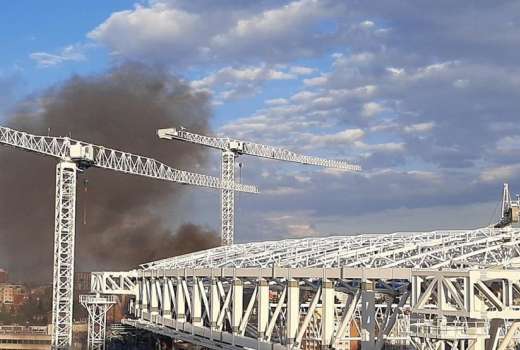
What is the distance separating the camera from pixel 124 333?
7469 centimetres

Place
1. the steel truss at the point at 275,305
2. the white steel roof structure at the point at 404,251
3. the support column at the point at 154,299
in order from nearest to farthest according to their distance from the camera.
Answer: the steel truss at the point at 275,305 < the white steel roof structure at the point at 404,251 < the support column at the point at 154,299

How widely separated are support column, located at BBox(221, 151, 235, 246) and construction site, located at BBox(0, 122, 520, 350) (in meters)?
23.9

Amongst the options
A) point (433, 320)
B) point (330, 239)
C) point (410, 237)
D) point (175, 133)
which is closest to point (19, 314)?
point (175, 133)

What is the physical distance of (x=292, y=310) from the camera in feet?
127

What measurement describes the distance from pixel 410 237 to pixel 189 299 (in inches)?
736

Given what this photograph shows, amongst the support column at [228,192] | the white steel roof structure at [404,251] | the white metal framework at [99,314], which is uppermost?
the support column at [228,192]

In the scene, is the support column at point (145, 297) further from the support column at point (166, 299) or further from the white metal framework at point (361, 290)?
the support column at point (166, 299)

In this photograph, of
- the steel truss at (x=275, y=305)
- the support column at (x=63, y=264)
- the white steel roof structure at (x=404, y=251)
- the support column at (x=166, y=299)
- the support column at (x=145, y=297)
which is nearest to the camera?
the steel truss at (x=275, y=305)

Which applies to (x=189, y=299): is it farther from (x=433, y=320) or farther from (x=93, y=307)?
(x=433, y=320)

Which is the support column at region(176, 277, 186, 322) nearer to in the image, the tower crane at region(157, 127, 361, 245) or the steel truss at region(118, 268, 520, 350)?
the steel truss at region(118, 268, 520, 350)

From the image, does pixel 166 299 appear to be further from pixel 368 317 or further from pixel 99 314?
pixel 368 317

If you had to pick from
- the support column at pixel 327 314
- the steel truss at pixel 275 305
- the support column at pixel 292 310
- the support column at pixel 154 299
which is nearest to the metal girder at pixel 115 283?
the steel truss at pixel 275 305

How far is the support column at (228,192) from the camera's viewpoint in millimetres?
103562

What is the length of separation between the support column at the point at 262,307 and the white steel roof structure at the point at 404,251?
126 centimetres
